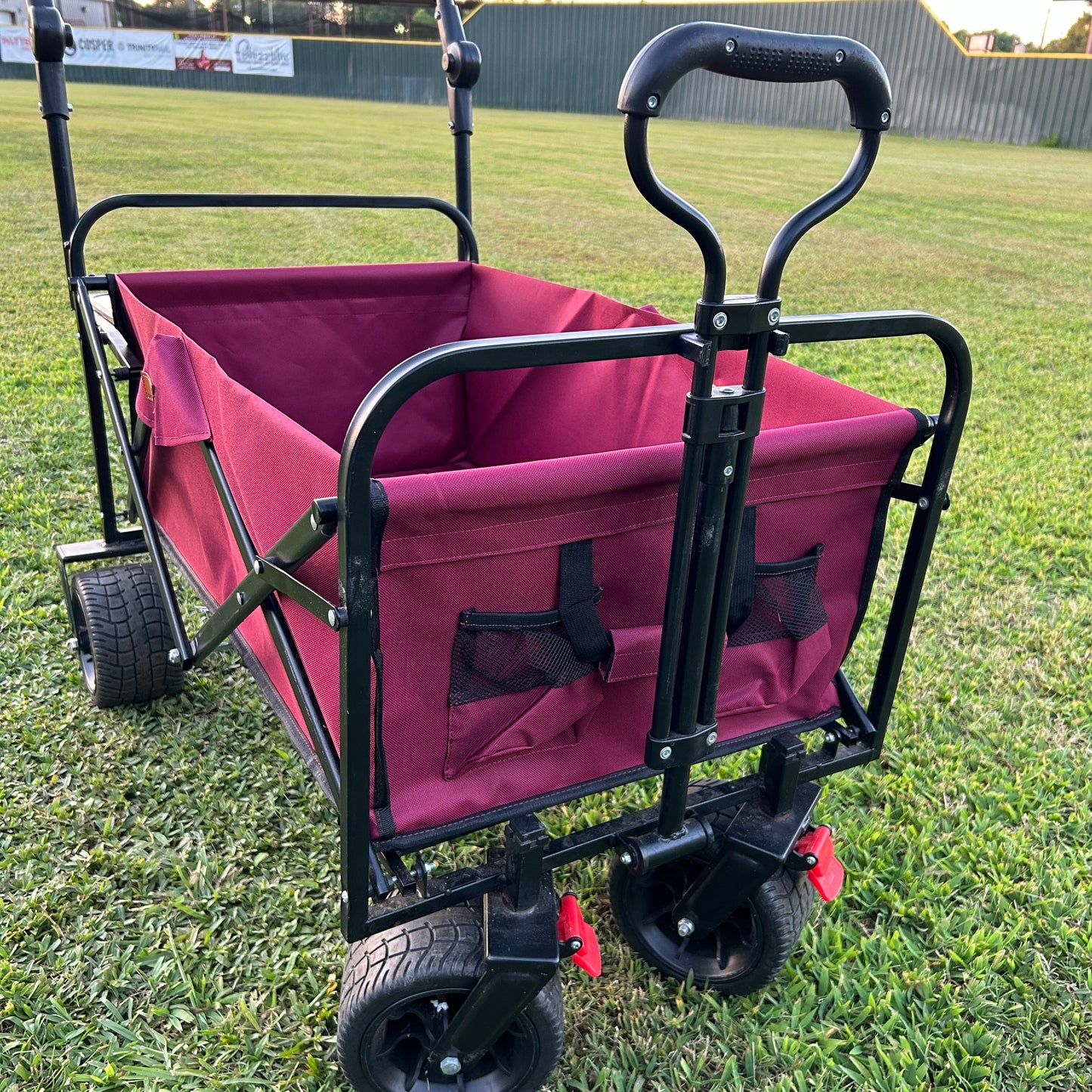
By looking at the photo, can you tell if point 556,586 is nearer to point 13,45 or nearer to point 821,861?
point 821,861

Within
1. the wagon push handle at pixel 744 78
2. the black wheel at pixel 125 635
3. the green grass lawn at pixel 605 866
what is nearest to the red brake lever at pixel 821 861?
the green grass lawn at pixel 605 866

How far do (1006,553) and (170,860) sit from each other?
2694 millimetres

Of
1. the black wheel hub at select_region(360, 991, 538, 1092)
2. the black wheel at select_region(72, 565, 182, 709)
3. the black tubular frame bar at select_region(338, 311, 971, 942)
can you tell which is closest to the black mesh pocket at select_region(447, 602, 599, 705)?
the black tubular frame bar at select_region(338, 311, 971, 942)

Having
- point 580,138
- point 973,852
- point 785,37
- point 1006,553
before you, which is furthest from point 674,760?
point 580,138

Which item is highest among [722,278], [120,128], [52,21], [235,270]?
[52,21]

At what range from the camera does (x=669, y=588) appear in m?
1.20

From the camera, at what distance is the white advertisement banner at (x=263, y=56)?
30.7m

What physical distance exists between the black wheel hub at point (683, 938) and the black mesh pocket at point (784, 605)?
1.59ft

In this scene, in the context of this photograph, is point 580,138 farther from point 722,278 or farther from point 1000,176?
point 722,278

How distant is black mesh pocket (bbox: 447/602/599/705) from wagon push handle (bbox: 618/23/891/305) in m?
0.44

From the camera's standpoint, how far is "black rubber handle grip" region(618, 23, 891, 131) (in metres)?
0.98

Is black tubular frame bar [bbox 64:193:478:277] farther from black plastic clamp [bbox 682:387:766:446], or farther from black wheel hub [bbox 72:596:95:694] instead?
black plastic clamp [bbox 682:387:766:446]

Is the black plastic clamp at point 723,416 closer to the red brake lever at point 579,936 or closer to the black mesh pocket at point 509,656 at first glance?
the black mesh pocket at point 509,656

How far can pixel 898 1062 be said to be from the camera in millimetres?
1614
